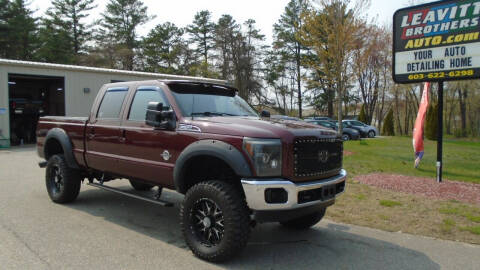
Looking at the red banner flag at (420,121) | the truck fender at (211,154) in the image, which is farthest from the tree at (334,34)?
the truck fender at (211,154)

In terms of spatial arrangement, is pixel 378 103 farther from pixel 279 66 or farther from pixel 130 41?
pixel 130 41

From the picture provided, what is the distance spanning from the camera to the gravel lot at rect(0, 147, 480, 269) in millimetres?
4082

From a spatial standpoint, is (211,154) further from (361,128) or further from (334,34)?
(361,128)

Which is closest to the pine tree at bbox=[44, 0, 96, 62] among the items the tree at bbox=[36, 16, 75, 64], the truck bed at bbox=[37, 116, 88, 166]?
the tree at bbox=[36, 16, 75, 64]

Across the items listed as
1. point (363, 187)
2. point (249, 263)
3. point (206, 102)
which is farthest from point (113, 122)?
point (363, 187)

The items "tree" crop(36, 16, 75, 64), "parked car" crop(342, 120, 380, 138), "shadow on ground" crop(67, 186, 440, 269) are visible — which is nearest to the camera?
"shadow on ground" crop(67, 186, 440, 269)

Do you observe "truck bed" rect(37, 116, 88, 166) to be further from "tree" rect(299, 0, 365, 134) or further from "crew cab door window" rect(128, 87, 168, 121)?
"tree" rect(299, 0, 365, 134)

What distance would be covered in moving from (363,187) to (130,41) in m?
45.0

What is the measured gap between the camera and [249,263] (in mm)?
4102

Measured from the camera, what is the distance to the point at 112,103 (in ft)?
19.2

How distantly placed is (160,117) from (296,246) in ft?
7.77

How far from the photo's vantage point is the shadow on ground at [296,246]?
4129 millimetres

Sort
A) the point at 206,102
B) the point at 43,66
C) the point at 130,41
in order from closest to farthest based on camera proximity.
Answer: the point at 206,102 → the point at 43,66 → the point at 130,41

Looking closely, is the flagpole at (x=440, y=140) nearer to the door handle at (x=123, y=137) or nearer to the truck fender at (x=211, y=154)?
the truck fender at (x=211, y=154)
